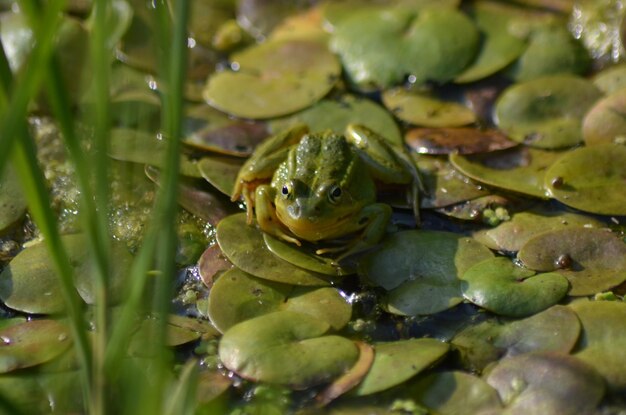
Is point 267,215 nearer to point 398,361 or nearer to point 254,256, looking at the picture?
point 254,256

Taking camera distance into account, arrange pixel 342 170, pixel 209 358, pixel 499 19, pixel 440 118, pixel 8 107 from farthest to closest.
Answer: pixel 499 19
pixel 440 118
pixel 342 170
pixel 209 358
pixel 8 107

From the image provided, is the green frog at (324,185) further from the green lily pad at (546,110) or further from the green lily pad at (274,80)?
the green lily pad at (546,110)

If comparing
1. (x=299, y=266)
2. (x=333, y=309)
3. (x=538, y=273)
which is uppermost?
(x=299, y=266)

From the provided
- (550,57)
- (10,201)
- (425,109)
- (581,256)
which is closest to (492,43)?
(550,57)

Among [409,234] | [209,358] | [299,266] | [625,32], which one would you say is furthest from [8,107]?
[625,32]

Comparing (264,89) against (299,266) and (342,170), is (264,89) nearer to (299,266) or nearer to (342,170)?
(342,170)

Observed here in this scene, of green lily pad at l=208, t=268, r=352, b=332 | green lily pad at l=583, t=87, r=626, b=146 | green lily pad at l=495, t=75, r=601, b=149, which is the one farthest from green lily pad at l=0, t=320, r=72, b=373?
green lily pad at l=583, t=87, r=626, b=146

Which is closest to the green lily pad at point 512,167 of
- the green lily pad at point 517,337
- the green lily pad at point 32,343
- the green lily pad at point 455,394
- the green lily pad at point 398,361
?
the green lily pad at point 517,337
